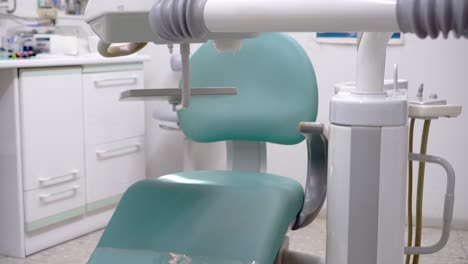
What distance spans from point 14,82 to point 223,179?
1.41 m

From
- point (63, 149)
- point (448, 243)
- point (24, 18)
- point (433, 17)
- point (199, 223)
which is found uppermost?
point (24, 18)

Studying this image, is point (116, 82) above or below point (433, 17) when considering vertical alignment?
below

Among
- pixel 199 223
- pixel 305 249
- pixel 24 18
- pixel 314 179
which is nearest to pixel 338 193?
pixel 199 223

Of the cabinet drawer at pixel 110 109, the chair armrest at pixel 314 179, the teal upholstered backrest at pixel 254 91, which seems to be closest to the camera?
the chair armrest at pixel 314 179

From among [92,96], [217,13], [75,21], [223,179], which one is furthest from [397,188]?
[75,21]

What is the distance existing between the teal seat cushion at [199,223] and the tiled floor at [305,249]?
1.40 m

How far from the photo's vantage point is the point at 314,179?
160cm

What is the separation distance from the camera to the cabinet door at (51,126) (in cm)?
269

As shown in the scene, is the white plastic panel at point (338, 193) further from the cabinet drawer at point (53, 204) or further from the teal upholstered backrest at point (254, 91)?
the cabinet drawer at point (53, 204)

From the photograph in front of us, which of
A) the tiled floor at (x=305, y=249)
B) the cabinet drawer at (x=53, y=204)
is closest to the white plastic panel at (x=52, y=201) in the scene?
the cabinet drawer at (x=53, y=204)

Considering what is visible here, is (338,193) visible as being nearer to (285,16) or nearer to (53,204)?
(285,16)

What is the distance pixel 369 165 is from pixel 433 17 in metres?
0.40

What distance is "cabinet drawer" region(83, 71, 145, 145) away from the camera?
3.04 metres

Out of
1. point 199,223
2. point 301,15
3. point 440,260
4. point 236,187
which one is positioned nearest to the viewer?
point 301,15
